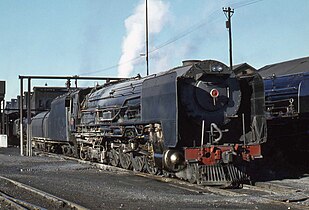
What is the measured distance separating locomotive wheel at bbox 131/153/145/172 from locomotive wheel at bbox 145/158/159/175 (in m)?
0.25

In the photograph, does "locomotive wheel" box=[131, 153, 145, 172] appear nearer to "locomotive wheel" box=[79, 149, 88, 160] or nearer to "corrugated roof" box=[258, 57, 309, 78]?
"locomotive wheel" box=[79, 149, 88, 160]

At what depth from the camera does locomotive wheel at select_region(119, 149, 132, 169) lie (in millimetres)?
16942

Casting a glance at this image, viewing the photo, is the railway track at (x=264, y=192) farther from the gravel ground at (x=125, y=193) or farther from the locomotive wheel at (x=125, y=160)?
the locomotive wheel at (x=125, y=160)

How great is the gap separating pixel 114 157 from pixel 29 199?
7.18 m

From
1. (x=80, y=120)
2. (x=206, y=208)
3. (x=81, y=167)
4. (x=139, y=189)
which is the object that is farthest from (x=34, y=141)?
(x=206, y=208)

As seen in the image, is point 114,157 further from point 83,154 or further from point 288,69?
point 288,69

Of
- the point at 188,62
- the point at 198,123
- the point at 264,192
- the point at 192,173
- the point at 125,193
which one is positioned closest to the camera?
the point at 125,193

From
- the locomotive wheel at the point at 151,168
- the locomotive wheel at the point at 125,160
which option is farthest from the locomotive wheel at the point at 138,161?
the locomotive wheel at the point at 125,160

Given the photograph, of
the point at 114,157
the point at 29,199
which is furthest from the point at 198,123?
the point at 114,157

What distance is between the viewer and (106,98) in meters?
18.8

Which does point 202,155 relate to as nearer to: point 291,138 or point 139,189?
point 139,189

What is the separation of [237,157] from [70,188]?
434cm

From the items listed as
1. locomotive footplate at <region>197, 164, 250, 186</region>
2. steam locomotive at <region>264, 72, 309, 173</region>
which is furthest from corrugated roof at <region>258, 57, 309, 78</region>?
locomotive footplate at <region>197, 164, 250, 186</region>

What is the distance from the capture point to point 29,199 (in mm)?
11133
